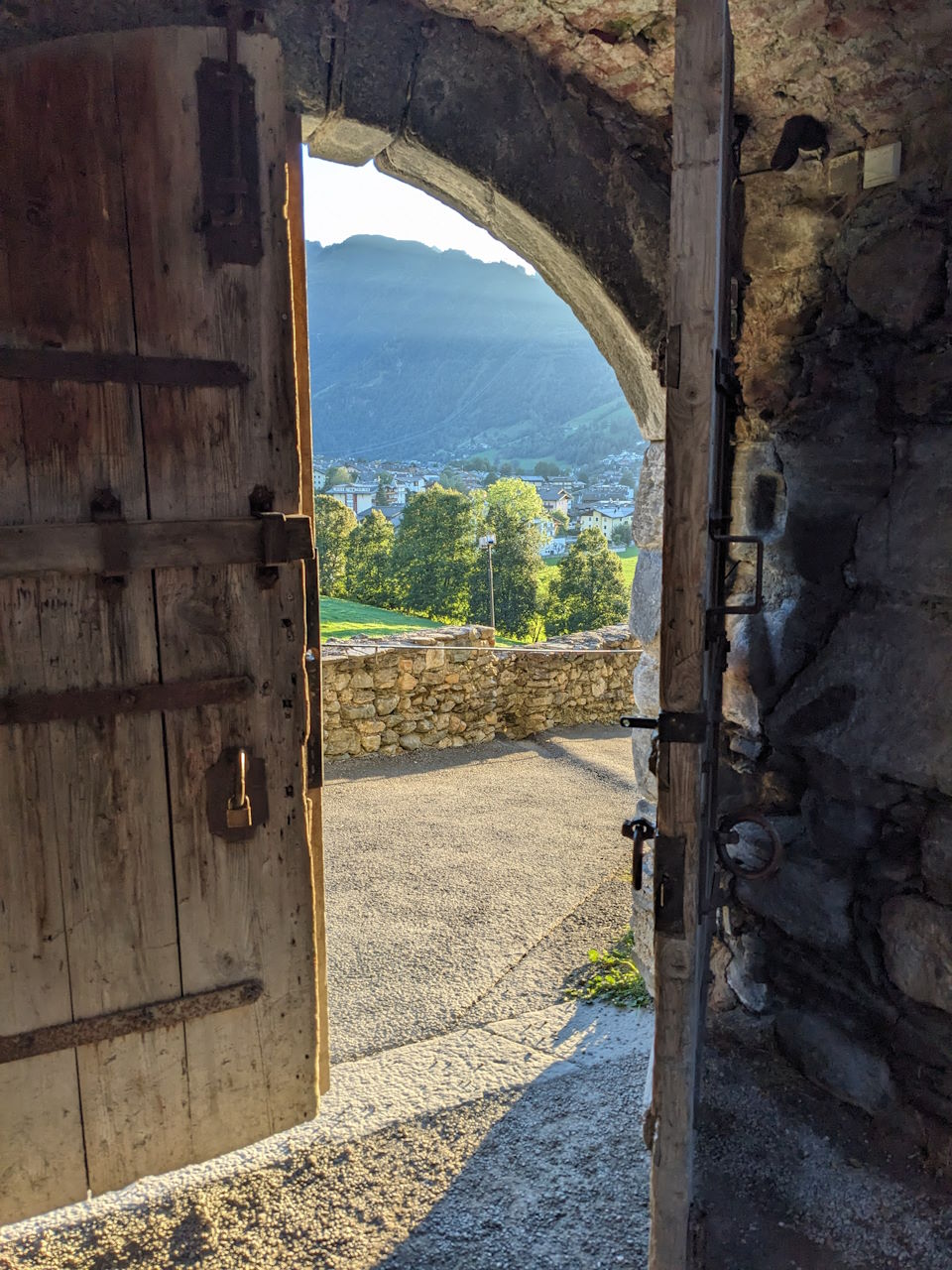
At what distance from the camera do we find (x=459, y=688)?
26.1 feet

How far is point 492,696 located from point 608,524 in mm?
44736

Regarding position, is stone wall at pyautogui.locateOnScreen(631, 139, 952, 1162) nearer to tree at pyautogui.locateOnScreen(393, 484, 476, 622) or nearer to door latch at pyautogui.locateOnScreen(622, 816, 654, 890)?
door latch at pyautogui.locateOnScreen(622, 816, 654, 890)

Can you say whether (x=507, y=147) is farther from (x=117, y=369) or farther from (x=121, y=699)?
(x=121, y=699)

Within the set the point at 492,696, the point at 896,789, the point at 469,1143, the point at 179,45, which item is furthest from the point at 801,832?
the point at 492,696

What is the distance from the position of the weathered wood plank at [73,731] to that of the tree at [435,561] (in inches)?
824

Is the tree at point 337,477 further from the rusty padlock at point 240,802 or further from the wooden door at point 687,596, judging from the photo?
the wooden door at point 687,596

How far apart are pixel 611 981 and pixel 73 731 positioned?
276 cm

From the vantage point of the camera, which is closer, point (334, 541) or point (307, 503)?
point (307, 503)

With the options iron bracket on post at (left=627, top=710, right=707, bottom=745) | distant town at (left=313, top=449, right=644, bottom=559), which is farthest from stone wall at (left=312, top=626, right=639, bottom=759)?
distant town at (left=313, top=449, right=644, bottom=559)

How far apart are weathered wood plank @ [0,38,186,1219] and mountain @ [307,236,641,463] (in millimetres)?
82758

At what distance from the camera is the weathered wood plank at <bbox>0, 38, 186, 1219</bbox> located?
1584 millimetres

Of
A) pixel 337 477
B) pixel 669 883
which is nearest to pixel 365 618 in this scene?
pixel 669 883

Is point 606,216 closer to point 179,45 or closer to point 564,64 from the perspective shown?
point 564,64

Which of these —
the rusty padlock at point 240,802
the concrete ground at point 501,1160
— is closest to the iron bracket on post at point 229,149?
the rusty padlock at point 240,802
